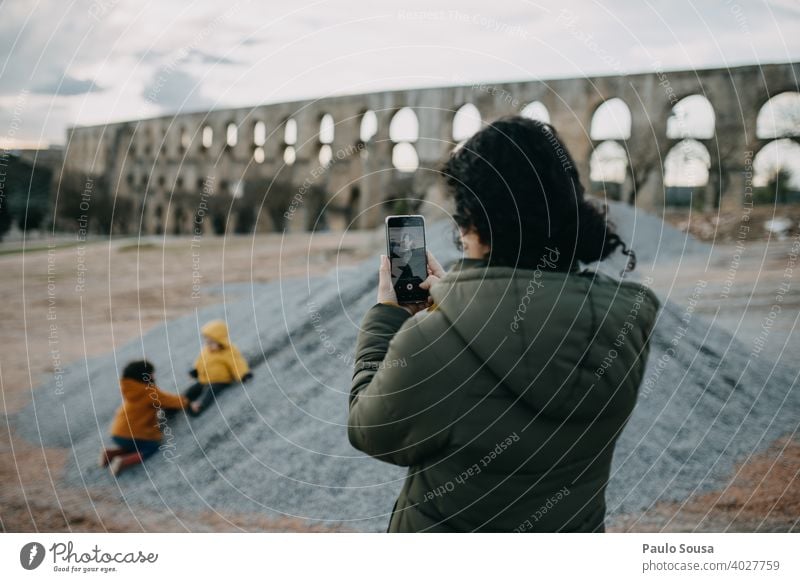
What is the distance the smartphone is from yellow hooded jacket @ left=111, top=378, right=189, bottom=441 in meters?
1.97

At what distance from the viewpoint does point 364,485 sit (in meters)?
2.53

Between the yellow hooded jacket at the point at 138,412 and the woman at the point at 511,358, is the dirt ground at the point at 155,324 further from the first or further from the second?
the woman at the point at 511,358

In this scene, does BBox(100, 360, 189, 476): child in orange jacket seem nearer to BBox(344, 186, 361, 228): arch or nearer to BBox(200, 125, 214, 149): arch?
BBox(344, 186, 361, 228): arch

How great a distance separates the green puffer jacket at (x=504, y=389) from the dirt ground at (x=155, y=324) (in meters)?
1.49

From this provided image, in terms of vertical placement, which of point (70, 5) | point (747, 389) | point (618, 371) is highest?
point (70, 5)

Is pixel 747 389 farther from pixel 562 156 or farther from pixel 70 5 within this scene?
pixel 70 5

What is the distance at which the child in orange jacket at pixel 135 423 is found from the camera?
285 centimetres

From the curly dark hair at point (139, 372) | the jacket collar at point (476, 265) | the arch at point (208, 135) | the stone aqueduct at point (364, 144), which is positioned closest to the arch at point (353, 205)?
the stone aqueduct at point (364, 144)

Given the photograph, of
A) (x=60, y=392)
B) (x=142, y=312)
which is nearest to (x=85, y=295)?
(x=142, y=312)

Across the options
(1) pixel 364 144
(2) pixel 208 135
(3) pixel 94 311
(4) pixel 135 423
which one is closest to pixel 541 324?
(4) pixel 135 423

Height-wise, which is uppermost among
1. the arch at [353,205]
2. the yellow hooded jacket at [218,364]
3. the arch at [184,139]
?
the arch at [184,139]

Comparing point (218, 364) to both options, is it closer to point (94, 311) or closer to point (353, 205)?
point (94, 311)

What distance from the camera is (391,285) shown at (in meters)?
1.34

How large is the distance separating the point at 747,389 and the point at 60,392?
3.78m
